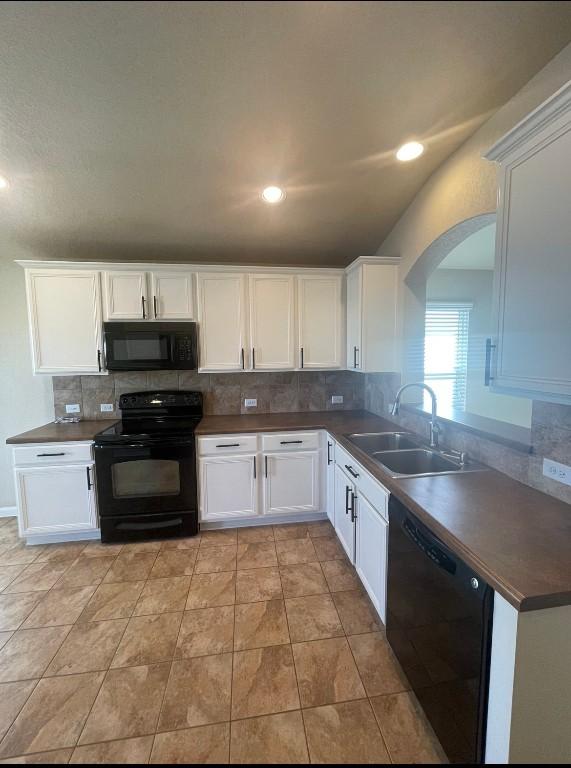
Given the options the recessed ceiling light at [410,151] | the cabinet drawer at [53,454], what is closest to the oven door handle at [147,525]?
the cabinet drawer at [53,454]

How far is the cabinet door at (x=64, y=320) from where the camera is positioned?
2648mm

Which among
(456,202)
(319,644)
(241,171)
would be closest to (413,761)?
(319,644)

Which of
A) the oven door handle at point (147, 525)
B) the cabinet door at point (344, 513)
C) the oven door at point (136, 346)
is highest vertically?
the oven door at point (136, 346)

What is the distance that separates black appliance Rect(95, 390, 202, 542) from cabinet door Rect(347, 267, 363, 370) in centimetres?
152

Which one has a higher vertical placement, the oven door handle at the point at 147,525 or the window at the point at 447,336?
the window at the point at 447,336

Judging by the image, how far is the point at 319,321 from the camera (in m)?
2.98

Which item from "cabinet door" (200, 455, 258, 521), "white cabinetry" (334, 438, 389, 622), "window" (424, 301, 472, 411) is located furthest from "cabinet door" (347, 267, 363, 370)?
"window" (424, 301, 472, 411)

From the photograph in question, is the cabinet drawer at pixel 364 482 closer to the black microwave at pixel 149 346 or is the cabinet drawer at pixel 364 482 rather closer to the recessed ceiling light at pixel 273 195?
the black microwave at pixel 149 346

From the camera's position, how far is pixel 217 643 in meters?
1.69

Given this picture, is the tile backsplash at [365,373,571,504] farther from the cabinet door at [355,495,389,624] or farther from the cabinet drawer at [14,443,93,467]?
the cabinet drawer at [14,443,93,467]

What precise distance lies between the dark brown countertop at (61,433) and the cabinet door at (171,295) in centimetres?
111

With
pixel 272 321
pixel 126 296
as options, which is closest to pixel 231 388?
pixel 272 321

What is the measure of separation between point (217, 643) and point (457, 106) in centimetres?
308

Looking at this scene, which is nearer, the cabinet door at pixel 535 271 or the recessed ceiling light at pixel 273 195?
the cabinet door at pixel 535 271
